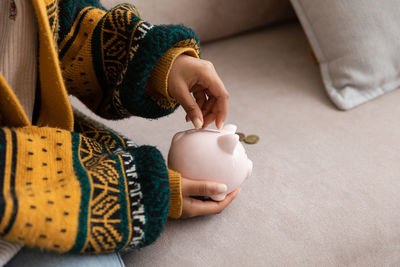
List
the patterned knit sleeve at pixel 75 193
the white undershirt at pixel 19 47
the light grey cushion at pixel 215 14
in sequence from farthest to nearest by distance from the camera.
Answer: the light grey cushion at pixel 215 14
the white undershirt at pixel 19 47
the patterned knit sleeve at pixel 75 193

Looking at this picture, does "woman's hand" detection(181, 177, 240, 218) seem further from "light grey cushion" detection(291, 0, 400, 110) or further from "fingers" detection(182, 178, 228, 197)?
"light grey cushion" detection(291, 0, 400, 110)

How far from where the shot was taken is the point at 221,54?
1023 mm

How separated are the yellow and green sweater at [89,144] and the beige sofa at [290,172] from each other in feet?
0.29

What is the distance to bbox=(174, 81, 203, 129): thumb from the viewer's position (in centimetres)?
58

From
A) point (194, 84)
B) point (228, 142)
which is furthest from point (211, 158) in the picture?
point (194, 84)

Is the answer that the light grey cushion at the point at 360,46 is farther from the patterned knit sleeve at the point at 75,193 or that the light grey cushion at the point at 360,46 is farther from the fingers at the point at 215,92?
the patterned knit sleeve at the point at 75,193

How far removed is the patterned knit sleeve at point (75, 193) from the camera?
412 mm

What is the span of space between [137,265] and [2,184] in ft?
0.66

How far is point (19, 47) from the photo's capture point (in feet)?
1.71

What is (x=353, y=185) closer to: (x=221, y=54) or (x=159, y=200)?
(x=159, y=200)

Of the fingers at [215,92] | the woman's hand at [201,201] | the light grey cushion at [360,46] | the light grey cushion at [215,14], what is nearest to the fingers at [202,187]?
the woman's hand at [201,201]

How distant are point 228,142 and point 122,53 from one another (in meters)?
0.21

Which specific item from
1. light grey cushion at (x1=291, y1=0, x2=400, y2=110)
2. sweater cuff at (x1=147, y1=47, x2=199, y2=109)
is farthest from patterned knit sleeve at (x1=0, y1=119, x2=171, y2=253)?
light grey cushion at (x1=291, y1=0, x2=400, y2=110)

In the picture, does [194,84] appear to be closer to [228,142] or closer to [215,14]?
[228,142]
